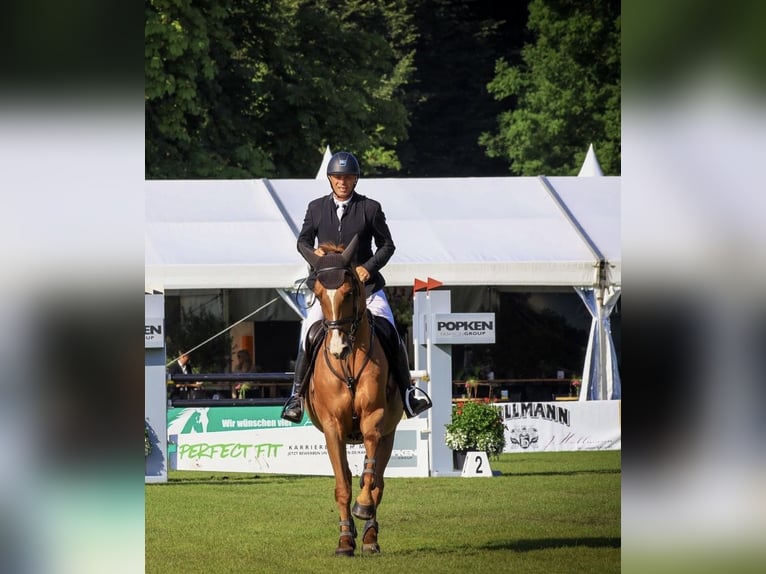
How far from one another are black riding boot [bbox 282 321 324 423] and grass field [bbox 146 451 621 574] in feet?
2.66

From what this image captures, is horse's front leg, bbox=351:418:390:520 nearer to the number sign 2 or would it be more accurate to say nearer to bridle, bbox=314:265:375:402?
bridle, bbox=314:265:375:402

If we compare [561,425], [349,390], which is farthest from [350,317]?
[561,425]

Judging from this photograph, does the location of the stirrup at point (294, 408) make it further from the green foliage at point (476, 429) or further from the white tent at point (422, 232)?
the white tent at point (422, 232)

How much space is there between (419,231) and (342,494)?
10.1 m

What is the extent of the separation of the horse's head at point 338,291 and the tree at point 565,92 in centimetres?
2447

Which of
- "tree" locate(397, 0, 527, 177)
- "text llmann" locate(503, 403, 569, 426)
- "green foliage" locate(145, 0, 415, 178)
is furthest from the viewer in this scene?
"tree" locate(397, 0, 527, 177)

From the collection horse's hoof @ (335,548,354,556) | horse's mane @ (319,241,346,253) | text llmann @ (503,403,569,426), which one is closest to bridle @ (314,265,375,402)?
horse's mane @ (319,241,346,253)

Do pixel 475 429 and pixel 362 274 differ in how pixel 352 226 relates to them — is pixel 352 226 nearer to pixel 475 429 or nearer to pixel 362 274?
pixel 362 274

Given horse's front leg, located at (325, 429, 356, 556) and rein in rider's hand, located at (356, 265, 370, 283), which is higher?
rein in rider's hand, located at (356, 265, 370, 283)

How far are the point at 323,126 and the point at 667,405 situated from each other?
76.7 feet

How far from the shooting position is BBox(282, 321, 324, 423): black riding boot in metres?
7.84

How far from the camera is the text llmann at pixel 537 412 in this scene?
1472 cm

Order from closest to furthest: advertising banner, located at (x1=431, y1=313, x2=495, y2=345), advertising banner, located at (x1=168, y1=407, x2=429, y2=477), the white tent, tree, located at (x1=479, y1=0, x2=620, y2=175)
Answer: advertising banner, located at (x1=431, y1=313, x2=495, y2=345)
advertising banner, located at (x1=168, y1=407, x2=429, y2=477)
the white tent
tree, located at (x1=479, y1=0, x2=620, y2=175)

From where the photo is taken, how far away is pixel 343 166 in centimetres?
784
